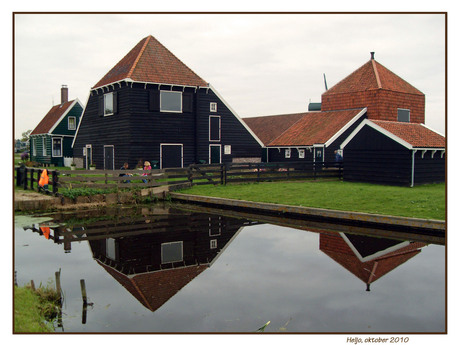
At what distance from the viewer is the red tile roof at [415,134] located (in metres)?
22.7

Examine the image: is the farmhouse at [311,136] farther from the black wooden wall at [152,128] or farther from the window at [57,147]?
the window at [57,147]

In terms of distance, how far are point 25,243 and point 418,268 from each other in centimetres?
1011

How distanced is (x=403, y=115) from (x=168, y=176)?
1985cm

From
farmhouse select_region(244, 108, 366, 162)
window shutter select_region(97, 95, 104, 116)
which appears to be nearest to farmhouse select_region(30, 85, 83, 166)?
window shutter select_region(97, 95, 104, 116)

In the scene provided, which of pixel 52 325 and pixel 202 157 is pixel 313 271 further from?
pixel 202 157

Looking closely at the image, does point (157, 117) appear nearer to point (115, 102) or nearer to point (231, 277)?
point (115, 102)

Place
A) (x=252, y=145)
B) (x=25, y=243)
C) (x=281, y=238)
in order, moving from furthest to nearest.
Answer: (x=252, y=145) → (x=281, y=238) → (x=25, y=243)

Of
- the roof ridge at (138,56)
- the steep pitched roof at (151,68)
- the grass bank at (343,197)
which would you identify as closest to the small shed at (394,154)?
the grass bank at (343,197)

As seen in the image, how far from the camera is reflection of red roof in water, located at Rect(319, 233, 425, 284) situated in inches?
383

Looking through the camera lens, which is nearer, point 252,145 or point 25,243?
point 25,243

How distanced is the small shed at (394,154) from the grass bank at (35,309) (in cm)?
1896

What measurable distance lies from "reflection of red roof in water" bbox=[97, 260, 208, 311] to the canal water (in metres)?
0.02

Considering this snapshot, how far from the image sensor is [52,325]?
23.1 feet

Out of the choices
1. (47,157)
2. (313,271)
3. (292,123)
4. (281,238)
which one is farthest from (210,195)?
(47,157)
